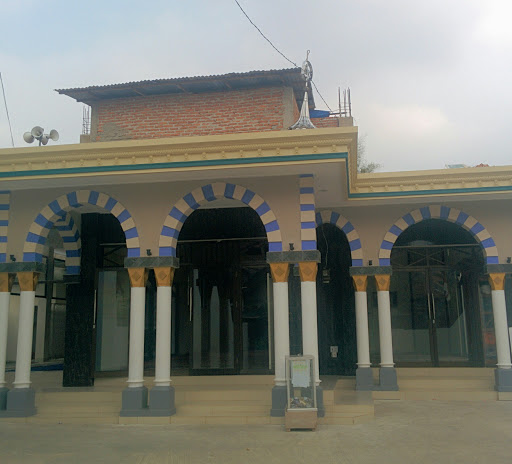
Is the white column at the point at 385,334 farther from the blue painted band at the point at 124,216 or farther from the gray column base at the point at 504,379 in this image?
the blue painted band at the point at 124,216

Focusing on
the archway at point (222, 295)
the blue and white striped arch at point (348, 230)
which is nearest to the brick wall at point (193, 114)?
the archway at point (222, 295)

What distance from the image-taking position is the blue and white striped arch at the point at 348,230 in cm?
1191

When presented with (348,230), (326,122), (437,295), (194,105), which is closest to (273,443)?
(348,230)

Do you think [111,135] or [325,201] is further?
[111,135]

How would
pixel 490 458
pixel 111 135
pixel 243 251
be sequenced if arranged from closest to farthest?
pixel 490 458 < pixel 243 251 < pixel 111 135

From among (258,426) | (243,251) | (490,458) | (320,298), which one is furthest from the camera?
(320,298)

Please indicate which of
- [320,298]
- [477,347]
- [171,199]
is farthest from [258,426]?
[477,347]

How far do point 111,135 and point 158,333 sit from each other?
5.86 metres

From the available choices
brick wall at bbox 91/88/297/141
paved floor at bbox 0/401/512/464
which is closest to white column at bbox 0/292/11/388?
paved floor at bbox 0/401/512/464

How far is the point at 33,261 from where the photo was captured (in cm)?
968

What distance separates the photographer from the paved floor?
21.5ft

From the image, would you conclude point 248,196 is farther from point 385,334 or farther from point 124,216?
point 385,334

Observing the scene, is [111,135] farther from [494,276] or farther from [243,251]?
[494,276]

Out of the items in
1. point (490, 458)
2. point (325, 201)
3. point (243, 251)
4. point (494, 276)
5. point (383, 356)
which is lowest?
point (490, 458)
